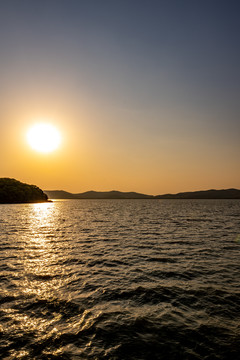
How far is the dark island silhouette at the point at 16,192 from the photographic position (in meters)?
158

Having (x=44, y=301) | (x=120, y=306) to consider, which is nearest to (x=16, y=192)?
(x=44, y=301)

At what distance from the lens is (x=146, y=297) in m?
10.4

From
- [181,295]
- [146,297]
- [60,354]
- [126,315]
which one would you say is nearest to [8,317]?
[60,354]

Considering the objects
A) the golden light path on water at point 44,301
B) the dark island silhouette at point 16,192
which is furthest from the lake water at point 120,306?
the dark island silhouette at point 16,192

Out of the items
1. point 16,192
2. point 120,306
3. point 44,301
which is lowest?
point 120,306

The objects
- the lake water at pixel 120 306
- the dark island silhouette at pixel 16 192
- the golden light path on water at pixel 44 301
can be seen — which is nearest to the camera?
the lake water at pixel 120 306

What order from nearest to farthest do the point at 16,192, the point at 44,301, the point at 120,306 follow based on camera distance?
the point at 120,306, the point at 44,301, the point at 16,192

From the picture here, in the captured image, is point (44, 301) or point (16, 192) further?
point (16, 192)

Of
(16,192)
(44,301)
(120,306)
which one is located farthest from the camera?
(16,192)

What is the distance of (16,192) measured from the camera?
544 ft

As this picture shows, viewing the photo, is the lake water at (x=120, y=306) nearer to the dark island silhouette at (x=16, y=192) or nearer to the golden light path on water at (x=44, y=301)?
the golden light path on water at (x=44, y=301)

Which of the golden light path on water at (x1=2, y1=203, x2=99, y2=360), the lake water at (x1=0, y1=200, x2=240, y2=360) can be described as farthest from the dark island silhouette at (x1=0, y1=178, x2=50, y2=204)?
the golden light path on water at (x1=2, y1=203, x2=99, y2=360)

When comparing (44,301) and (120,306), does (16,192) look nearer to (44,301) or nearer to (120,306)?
(44,301)

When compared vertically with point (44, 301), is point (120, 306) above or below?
→ below
